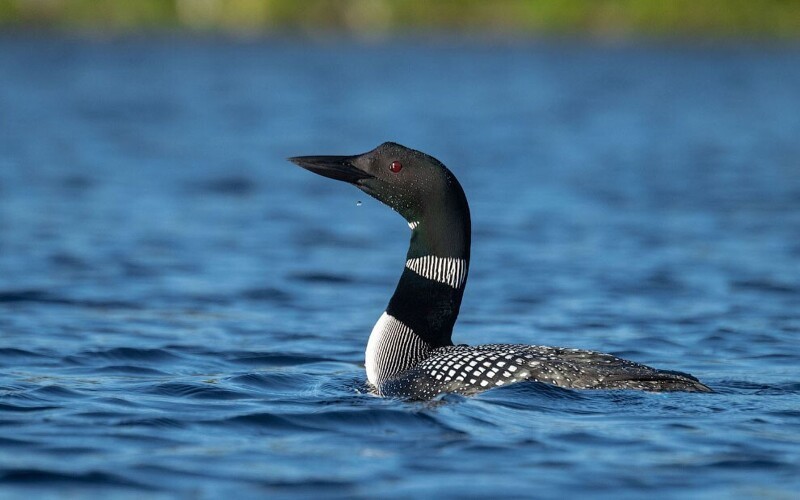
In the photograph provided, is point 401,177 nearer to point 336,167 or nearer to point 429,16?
point 336,167

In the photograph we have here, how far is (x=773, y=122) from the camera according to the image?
2450 cm

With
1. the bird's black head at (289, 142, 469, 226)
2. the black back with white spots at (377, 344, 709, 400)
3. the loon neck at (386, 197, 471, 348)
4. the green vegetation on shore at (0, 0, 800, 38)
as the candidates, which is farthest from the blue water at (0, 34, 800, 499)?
the green vegetation on shore at (0, 0, 800, 38)

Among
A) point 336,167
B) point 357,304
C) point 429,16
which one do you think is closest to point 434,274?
point 336,167

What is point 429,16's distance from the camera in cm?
6725

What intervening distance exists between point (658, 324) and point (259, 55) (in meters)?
42.3

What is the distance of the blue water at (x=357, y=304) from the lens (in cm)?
475

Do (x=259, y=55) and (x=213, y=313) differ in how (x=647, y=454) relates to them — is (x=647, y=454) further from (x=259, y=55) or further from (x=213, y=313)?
(x=259, y=55)

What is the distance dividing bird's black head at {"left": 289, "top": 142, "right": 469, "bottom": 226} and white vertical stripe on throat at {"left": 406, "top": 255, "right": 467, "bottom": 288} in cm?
19

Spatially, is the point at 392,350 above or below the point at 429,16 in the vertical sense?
below

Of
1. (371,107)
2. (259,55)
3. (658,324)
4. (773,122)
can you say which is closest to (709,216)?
(658,324)

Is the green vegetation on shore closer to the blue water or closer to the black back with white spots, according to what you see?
the blue water

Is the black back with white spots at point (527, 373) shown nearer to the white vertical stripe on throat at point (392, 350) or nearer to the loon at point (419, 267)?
the loon at point (419, 267)

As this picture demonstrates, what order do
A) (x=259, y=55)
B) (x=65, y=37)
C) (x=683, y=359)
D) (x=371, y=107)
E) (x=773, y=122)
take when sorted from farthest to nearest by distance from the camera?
(x=65, y=37)
(x=259, y=55)
(x=371, y=107)
(x=773, y=122)
(x=683, y=359)

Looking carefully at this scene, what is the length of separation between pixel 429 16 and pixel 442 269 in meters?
62.1
